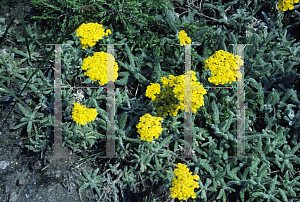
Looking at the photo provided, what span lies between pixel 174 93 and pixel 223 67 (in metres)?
0.71

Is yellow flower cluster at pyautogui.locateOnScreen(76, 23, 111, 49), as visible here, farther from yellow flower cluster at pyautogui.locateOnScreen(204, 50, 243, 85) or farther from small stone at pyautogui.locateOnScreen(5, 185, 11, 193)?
small stone at pyautogui.locateOnScreen(5, 185, 11, 193)

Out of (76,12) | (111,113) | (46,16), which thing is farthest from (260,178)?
(46,16)

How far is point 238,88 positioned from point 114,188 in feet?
8.00

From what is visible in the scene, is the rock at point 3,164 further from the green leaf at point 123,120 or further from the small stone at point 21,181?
the green leaf at point 123,120

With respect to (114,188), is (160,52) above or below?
above

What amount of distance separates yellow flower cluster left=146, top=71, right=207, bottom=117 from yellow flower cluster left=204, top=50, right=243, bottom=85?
260mm

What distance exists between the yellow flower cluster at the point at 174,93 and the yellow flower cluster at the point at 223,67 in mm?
260

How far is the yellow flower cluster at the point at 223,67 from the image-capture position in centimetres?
326

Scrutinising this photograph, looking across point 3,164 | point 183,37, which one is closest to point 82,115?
point 3,164

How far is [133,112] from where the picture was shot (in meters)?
3.92

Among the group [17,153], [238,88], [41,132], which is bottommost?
[17,153]

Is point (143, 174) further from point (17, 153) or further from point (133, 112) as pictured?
point (17, 153)

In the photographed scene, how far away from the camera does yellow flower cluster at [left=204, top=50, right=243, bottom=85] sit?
10.7 ft

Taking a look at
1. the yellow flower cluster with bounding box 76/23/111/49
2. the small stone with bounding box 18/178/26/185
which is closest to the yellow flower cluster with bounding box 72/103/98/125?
the yellow flower cluster with bounding box 76/23/111/49
